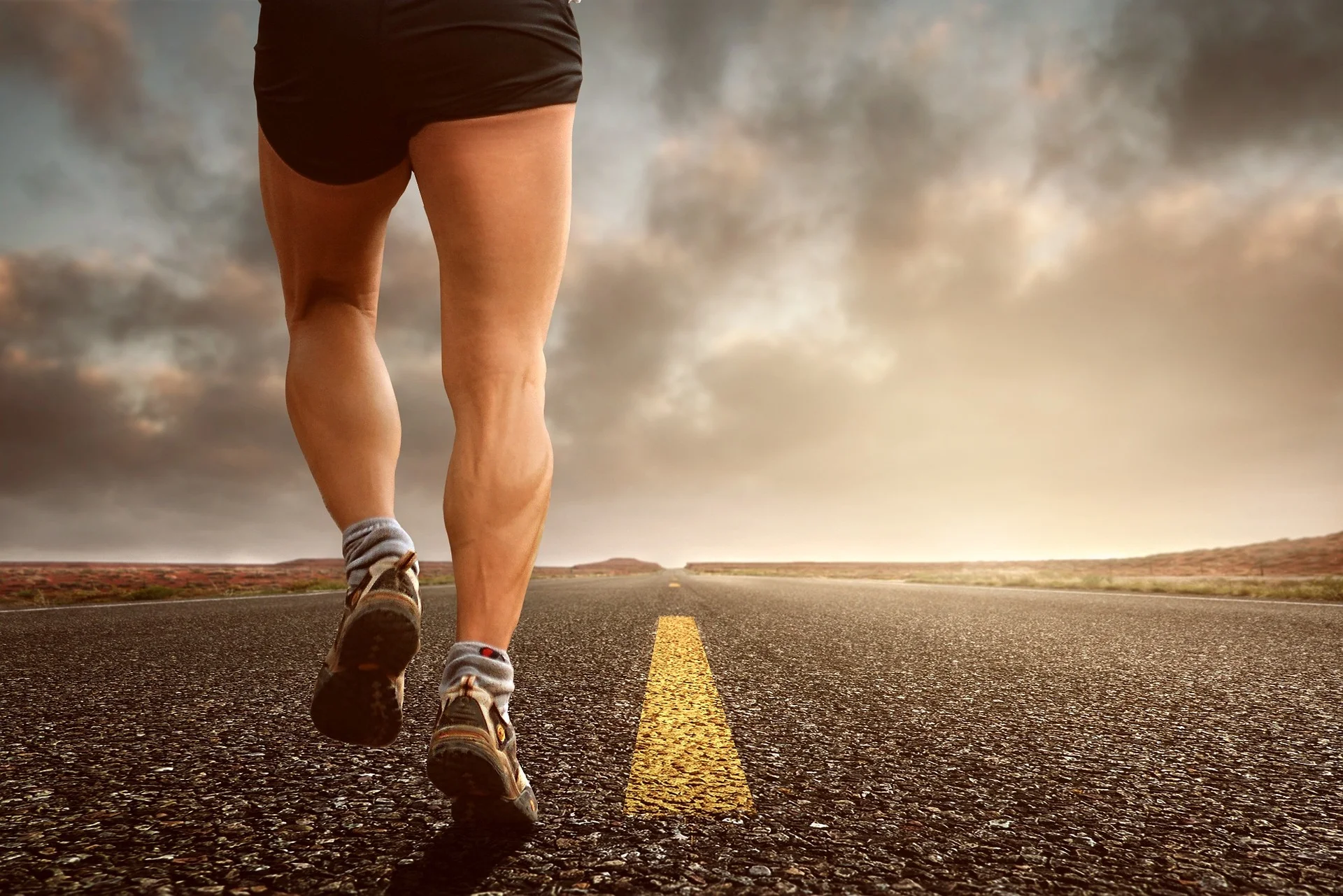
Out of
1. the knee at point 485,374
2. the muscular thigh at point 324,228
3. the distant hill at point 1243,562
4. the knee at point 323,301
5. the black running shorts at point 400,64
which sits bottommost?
the distant hill at point 1243,562

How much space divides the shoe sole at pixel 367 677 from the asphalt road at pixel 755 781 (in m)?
0.11

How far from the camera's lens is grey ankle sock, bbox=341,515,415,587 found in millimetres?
1498

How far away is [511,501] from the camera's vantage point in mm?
1388

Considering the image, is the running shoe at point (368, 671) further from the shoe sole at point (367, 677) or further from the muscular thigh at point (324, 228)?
the muscular thigh at point (324, 228)

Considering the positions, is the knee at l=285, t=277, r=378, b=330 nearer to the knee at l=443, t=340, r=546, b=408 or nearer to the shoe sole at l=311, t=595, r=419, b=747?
the knee at l=443, t=340, r=546, b=408

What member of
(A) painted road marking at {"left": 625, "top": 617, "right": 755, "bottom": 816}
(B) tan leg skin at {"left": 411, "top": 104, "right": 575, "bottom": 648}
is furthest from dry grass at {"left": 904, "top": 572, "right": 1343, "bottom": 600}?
(B) tan leg skin at {"left": 411, "top": 104, "right": 575, "bottom": 648}

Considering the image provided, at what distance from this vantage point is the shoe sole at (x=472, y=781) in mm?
1114

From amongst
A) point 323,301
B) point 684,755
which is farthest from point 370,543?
point 684,755

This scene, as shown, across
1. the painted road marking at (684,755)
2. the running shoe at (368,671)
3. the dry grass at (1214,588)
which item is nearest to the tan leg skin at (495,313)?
the running shoe at (368,671)

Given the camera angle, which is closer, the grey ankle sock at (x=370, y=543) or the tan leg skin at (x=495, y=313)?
the tan leg skin at (x=495, y=313)

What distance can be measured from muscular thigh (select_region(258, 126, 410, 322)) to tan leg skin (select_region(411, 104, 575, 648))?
0.88ft

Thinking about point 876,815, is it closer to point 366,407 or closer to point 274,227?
point 366,407

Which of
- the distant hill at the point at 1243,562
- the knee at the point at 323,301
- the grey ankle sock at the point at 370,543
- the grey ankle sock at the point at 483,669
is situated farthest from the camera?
the distant hill at the point at 1243,562

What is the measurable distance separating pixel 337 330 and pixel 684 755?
1.32 meters
